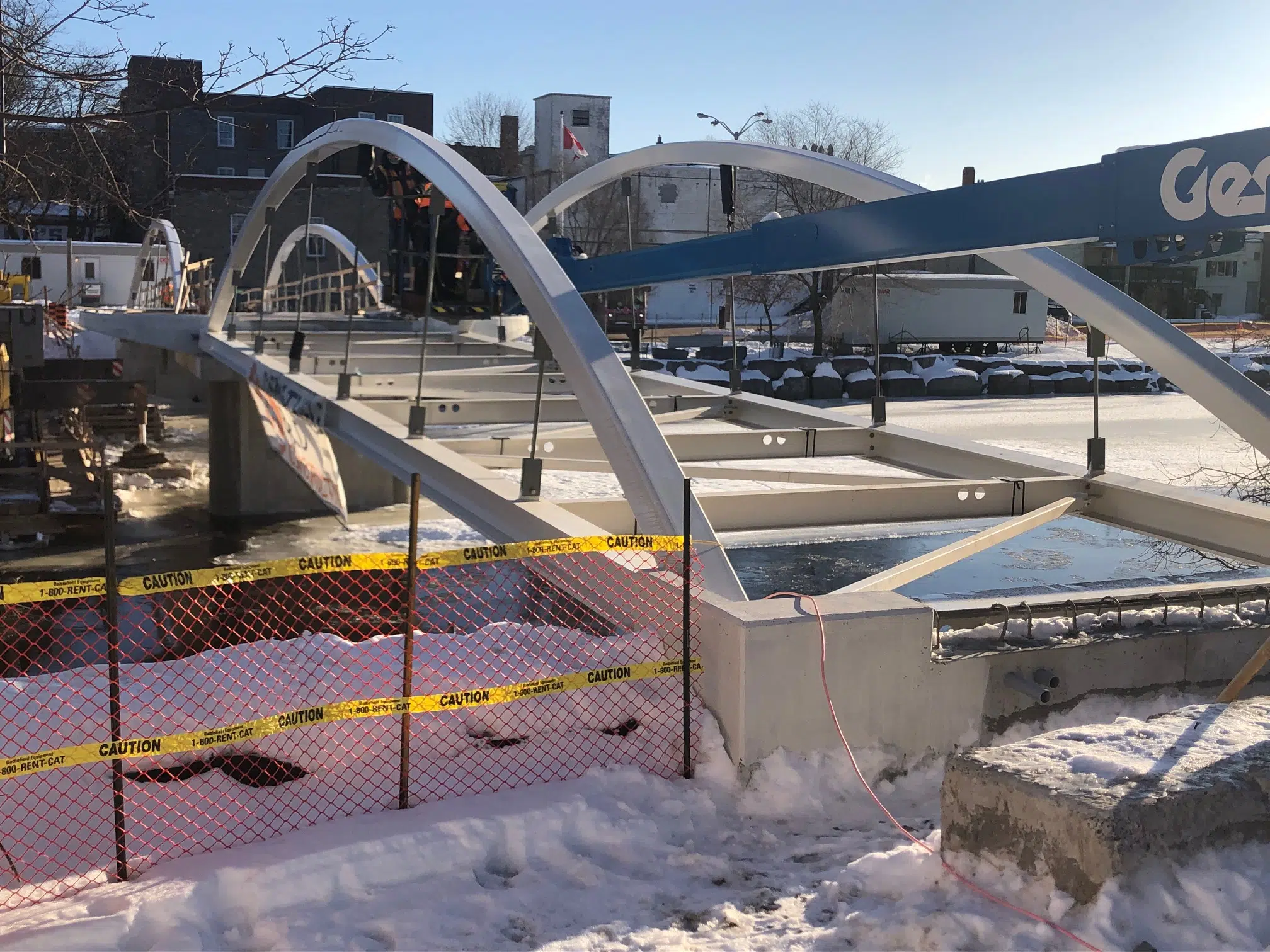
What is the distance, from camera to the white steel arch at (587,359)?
697 centimetres

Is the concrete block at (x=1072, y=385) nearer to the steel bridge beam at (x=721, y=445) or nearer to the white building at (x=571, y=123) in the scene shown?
the steel bridge beam at (x=721, y=445)

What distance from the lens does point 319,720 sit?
16.4 feet

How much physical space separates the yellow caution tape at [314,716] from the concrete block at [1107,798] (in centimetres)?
173

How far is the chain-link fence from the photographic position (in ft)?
15.8

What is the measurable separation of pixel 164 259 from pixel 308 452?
34.1 metres

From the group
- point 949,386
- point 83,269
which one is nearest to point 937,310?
point 949,386

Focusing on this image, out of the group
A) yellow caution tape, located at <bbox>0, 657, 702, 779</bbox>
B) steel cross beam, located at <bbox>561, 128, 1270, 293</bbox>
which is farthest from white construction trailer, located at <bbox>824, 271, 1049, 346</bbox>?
yellow caution tape, located at <bbox>0, 657, 702, 779</bbox>

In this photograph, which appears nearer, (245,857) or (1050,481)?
Result: (245,857)

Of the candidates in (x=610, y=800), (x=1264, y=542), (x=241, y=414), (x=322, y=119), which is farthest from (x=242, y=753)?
(x=322, y=119)

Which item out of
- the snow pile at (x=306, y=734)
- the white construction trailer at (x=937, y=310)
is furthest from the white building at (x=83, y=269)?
the snow pile at (x=306, y=734)

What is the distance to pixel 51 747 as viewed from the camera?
5.56m

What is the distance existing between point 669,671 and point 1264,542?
15.3ft

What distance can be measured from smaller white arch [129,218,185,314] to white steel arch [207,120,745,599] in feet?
71.9

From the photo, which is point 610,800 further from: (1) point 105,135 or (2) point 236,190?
(2) point 236,190
